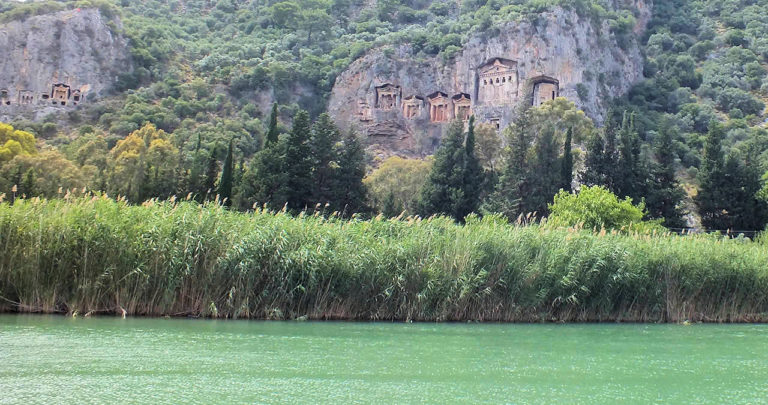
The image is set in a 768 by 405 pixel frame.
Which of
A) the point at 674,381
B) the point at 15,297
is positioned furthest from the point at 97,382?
the point at 674,381

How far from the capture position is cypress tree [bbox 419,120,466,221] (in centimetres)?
4269

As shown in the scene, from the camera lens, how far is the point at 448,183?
4372 centimetres

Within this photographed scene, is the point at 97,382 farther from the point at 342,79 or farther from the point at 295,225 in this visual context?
the point at 342,79

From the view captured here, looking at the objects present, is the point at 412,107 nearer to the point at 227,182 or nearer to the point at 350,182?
the point at 350,182

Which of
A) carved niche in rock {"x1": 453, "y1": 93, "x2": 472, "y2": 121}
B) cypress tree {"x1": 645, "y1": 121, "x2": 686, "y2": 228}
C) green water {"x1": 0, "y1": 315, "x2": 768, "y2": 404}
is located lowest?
green water {"x1": 0, "y1": 315, "x2": 768, "y2": 404}

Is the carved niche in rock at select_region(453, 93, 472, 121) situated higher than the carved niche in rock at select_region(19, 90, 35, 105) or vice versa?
the carved niche in rock at select_region(453, 93, 472, 121)

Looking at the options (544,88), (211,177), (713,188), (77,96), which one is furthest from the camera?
(77,96)

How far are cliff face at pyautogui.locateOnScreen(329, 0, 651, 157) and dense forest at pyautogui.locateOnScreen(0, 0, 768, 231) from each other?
105 inches

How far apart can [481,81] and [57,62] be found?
154ft

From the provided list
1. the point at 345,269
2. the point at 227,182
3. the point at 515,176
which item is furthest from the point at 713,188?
the point at 345,269

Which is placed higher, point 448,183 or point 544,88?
point 544,88

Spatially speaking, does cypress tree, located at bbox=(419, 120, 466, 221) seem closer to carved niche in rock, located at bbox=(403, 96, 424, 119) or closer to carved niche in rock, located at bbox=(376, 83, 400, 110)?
carved niche in rock, located at bbox=(403, 96, 424, 119)

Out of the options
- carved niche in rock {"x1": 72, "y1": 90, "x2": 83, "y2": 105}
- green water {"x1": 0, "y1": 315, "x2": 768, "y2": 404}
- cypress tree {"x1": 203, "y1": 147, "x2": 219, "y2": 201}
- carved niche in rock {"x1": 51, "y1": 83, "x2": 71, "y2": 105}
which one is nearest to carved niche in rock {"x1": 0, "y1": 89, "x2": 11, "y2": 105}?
carved niche in rock {"x1": 51, "y1": 83, "x2": 71, "y2": 105}

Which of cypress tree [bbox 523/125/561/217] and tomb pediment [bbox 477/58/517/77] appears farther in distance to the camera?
tomb pediment [bbox 477/58/517/77]
